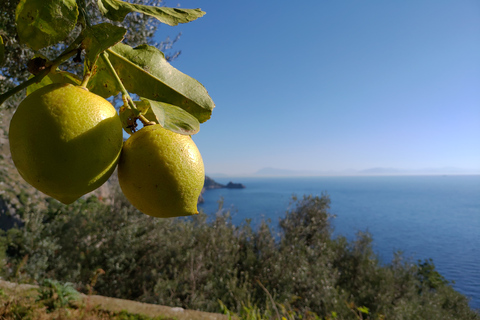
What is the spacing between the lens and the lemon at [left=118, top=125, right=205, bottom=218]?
541 millimetres

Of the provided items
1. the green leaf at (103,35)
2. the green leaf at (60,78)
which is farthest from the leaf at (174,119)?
the green leaf at (60,78)

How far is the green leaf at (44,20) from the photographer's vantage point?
457 millimetres

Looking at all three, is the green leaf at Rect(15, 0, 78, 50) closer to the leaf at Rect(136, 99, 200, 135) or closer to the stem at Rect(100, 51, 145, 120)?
the stem at Rect(100, 51, 145, 120)

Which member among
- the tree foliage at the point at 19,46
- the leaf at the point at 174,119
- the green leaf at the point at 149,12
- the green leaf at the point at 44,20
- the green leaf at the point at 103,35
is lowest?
the leaf at the point at 174,119

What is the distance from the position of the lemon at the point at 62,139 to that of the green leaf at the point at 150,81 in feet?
0.50

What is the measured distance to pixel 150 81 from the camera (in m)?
0.63

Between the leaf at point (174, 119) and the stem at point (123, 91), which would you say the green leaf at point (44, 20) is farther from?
the leaf at point (174, 119)

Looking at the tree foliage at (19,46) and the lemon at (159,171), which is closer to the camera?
the lemon at (159,171)

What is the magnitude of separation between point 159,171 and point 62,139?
0.56 feet

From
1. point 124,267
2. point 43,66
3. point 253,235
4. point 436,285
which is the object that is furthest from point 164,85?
point 436,285

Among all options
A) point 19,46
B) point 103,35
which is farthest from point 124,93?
point 19,46

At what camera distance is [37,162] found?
0.45 metres

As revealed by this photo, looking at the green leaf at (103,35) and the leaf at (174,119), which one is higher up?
the green leaf at (103,35)

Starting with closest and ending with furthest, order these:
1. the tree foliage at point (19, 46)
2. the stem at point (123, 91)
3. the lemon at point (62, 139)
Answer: the lemon at point (62, 139)
the stem at point (123, 91)
the tree foliage at point (19, 46)
